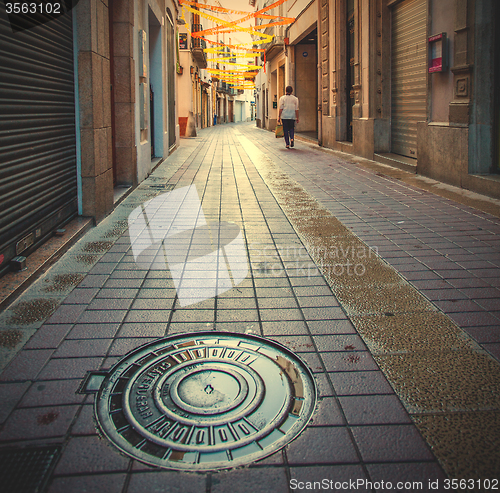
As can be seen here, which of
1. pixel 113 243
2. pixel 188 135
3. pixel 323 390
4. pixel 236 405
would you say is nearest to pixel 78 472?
pixel 236 405

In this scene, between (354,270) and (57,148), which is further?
(57,148)

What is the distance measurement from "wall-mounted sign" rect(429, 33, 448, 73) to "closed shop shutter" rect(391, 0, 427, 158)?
1.63 metres

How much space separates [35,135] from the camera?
4902 millimetres

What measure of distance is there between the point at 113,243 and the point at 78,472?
12.1 feet

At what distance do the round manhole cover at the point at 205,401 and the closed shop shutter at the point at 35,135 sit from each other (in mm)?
1888

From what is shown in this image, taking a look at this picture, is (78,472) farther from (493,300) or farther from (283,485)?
(493,300)

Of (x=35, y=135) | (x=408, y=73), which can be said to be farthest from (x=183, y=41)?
(x=35, y=135)

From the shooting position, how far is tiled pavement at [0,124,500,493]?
6.93 ft

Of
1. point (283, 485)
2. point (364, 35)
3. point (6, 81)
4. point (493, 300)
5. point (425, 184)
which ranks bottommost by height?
point (283, 485)

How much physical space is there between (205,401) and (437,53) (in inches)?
315

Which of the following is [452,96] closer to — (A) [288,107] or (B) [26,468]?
(B) [26,468]

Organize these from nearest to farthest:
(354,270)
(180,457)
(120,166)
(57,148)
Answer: (180,457) < (354,270) < (57,148) < (120,166)

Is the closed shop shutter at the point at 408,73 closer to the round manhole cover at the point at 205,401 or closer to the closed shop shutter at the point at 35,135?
the closed shop shutter at the point at 35,135

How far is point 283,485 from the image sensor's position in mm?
2012
